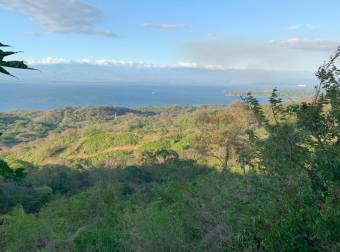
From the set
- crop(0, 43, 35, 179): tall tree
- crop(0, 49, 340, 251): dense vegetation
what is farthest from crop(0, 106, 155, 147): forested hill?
crop(0, 43, 35, 179): tall tree

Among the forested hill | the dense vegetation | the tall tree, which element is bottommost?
the forested hill

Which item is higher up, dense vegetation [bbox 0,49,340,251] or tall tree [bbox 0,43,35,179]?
tall tree [bbox 0,43,35,179]

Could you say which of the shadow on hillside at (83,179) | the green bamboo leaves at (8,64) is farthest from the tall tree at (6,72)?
the shadow on hillside at (83,179)

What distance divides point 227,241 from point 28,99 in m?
201

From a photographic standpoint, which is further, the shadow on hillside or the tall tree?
the shadow on hillside

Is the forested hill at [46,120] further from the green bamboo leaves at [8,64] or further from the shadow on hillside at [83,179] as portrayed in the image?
the green bamboo leaves at [8,64]

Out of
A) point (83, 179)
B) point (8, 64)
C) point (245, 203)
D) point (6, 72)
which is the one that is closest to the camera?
point (6, 72)

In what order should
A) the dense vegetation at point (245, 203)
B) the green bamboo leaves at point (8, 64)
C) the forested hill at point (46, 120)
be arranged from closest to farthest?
1. the green bamboo leaves at point (8, 64)
2. the dense vegetation at point (245, 203)
3. the forested hill at point (46, 120)

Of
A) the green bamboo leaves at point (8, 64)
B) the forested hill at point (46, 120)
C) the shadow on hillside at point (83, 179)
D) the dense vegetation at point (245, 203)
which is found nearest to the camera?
the green bamboo leaves at point (8, 64)

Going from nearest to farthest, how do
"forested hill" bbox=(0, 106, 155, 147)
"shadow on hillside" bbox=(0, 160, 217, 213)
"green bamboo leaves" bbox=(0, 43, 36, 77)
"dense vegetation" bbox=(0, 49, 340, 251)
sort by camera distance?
"green bamboo leaves" bbox=(0, 43, 36, 77) → "dense vegetation" bbox=(0, 49, 340, 251) → "shadow on hillside" bbox=(0, 160, 217, 213) → "forested hill" bbox=(0, 106, 155, 147)

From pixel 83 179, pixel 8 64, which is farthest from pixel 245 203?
pixel 83 179

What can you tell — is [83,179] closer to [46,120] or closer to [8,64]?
[8,64]

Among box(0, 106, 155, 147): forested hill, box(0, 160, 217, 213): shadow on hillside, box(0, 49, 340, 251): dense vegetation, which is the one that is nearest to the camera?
box(0, 49, 340, 251): dense vegetation

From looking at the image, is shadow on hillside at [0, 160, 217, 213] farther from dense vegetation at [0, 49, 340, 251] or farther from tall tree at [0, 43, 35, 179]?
tall tree at [0, 43, 35, 179]
